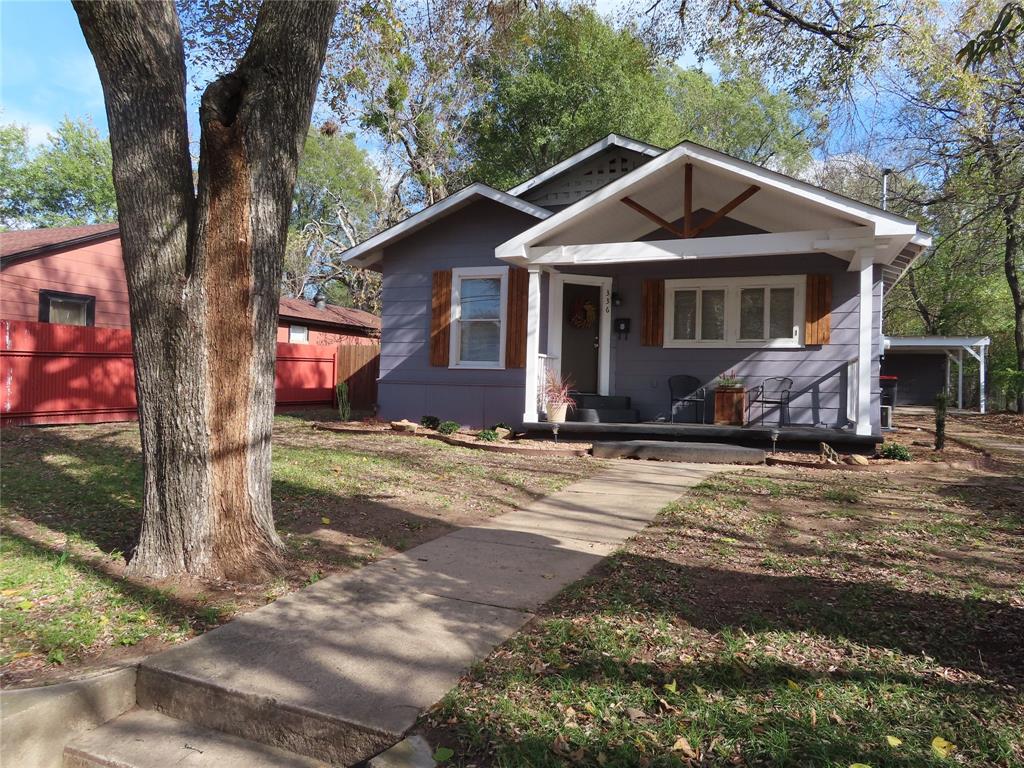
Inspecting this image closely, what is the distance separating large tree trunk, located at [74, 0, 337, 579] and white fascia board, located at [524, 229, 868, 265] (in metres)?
6.15

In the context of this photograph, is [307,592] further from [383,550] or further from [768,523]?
[768,523]

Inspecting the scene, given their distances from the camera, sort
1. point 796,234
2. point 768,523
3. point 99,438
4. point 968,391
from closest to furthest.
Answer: point 768,523, point 796,234, point 99,438, point 968,391

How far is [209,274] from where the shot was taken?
3893mm

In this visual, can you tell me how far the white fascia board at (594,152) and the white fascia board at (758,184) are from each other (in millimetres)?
2608

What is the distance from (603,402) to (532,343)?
1.77m

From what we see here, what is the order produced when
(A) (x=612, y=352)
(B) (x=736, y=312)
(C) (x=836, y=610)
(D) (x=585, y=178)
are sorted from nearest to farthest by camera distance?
1. (C) (x=836, y=610)
2. (B) (x=736, y=312)
3. (A) (x=612, y=352)
4. (D) (x=585, y=178)

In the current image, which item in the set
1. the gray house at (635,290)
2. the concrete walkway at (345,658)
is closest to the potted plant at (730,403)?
the gray house at (635,290)

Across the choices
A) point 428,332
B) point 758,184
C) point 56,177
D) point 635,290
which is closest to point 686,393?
point 635,290

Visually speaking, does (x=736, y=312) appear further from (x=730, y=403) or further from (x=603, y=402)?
(x=603, y=402)

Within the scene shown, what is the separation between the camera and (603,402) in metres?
11.2

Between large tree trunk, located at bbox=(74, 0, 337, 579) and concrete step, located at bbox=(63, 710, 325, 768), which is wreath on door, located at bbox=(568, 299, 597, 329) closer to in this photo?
large tree trunk, located at bbox=(74, 0, 337, 579)

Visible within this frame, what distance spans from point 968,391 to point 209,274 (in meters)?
33.2

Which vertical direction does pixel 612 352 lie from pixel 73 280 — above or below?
below

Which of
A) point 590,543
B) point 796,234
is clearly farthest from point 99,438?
point 796,234
